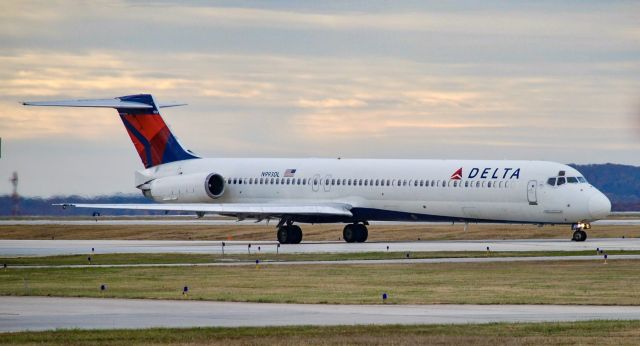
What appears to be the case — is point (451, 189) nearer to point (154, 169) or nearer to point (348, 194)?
point (348, 194)

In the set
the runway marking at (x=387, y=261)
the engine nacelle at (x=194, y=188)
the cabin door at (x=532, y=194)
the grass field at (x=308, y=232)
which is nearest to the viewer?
the runway marking at (x=387, y=261)

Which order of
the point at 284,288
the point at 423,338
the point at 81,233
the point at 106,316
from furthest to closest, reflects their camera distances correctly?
1. the point at 81,233
2. the point at 284,288
3. the point at 106,316
4. the point at 423,338

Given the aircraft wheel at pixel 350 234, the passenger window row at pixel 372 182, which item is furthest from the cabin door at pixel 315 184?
the aircraft wheel at pixel 350 234

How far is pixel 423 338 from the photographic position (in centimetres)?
2606

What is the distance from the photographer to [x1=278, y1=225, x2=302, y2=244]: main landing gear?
70.6 metres

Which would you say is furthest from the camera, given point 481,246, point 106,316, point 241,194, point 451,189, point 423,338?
point 241,194

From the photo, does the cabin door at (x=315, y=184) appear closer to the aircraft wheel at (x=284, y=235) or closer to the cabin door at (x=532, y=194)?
the aircraft wheel at (x=284, y=235)

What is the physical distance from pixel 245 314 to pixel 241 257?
2369 cm

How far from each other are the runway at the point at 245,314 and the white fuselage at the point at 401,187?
107ft

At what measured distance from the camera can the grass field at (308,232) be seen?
254 feet

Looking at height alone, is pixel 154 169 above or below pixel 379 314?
above

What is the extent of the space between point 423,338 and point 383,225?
6291 centimetres

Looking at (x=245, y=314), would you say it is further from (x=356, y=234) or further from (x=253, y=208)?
(x=356, y=234)

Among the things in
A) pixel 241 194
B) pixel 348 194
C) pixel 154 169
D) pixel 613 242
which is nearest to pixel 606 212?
pixel 613 242
